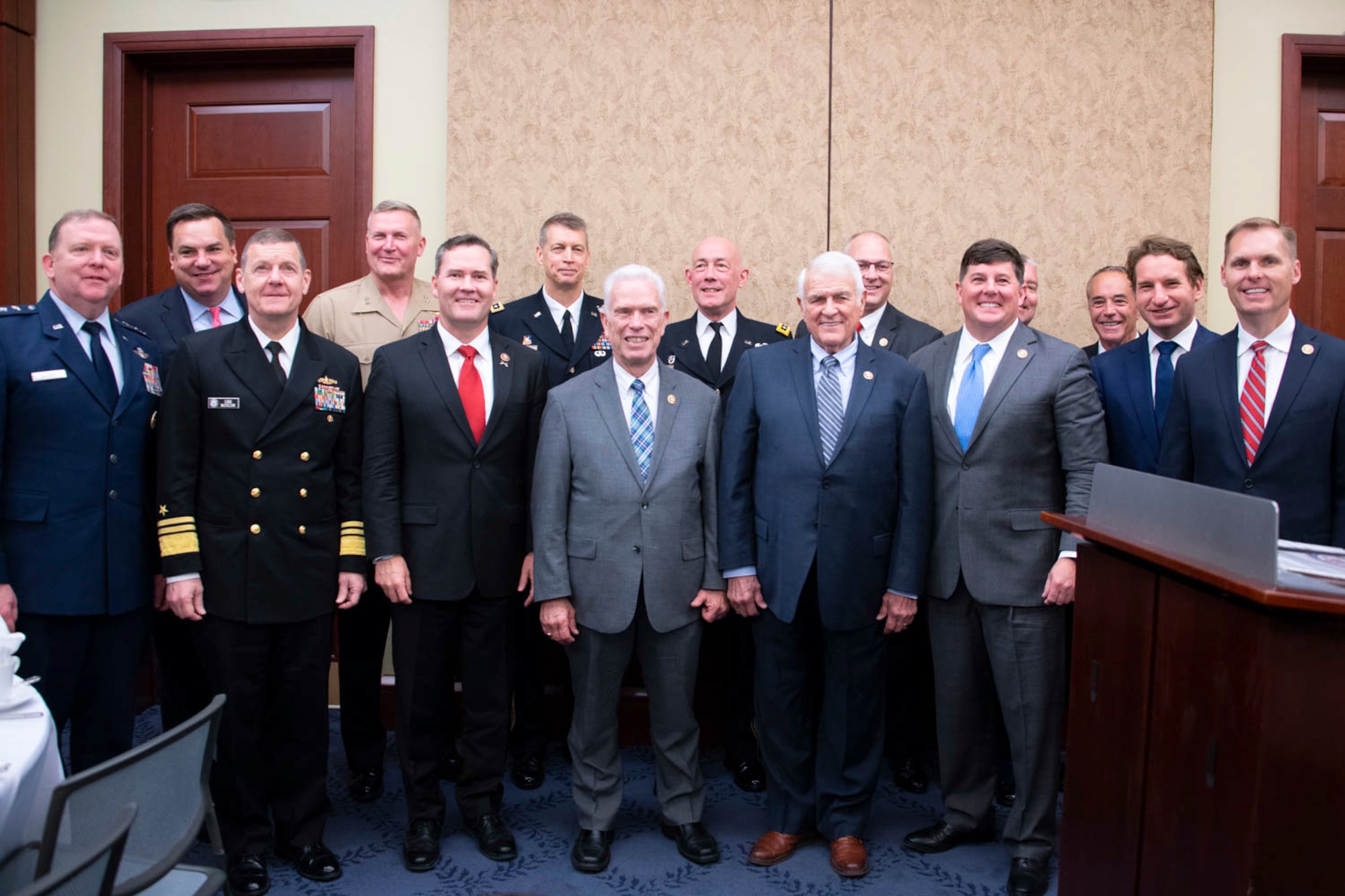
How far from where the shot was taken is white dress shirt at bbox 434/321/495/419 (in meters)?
2.76

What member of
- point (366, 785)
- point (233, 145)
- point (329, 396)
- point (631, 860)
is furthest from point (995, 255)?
point (233, 145)

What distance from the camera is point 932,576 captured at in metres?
2.75

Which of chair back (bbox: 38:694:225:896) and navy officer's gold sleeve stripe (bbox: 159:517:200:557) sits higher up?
navy officer's gold sleeve stripe (bbox: 159:517:200:557)

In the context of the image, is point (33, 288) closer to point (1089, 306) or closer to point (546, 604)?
point (546, 604)

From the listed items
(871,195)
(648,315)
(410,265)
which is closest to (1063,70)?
(871,195)

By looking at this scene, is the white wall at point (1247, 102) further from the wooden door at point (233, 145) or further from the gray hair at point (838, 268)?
the wooden door at point (233, 145)

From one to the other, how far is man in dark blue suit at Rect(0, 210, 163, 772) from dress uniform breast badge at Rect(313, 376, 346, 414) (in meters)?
0.46

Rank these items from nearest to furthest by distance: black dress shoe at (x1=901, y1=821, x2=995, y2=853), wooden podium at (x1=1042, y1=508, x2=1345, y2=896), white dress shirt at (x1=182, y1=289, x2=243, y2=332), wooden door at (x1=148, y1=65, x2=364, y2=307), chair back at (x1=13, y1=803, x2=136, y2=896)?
chair back at (x1=13, y1=803, x2=136, y2=896) → wooden podium at (x1=1042, y1=508, x2=1345, y2=896) → black dress shoe at (x1=901, y1=821, x2=995, y2=853) → white dress shirt at (x1=182, y1=289, x2=243, y2=332) → wooden door at (x1=148, y1=65, x2=364, y2=307)

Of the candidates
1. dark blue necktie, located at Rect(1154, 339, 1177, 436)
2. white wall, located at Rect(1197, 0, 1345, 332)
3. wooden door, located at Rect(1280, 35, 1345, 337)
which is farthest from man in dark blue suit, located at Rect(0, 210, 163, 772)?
wooden door, located at Rect(1280, 35, 1345, 337)

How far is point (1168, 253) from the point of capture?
2932 mm

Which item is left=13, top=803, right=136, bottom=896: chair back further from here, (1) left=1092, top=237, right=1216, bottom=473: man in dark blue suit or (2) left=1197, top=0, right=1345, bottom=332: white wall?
(2) left=1197, top=0, right=1345, bottom=332: white wall

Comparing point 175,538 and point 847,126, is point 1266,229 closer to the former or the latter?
point 847,126

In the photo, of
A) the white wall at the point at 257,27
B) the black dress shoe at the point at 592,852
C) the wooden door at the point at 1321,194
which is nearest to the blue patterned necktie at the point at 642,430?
the black dress shoe at the point at 592,852

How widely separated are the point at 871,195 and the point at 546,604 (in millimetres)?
2307
